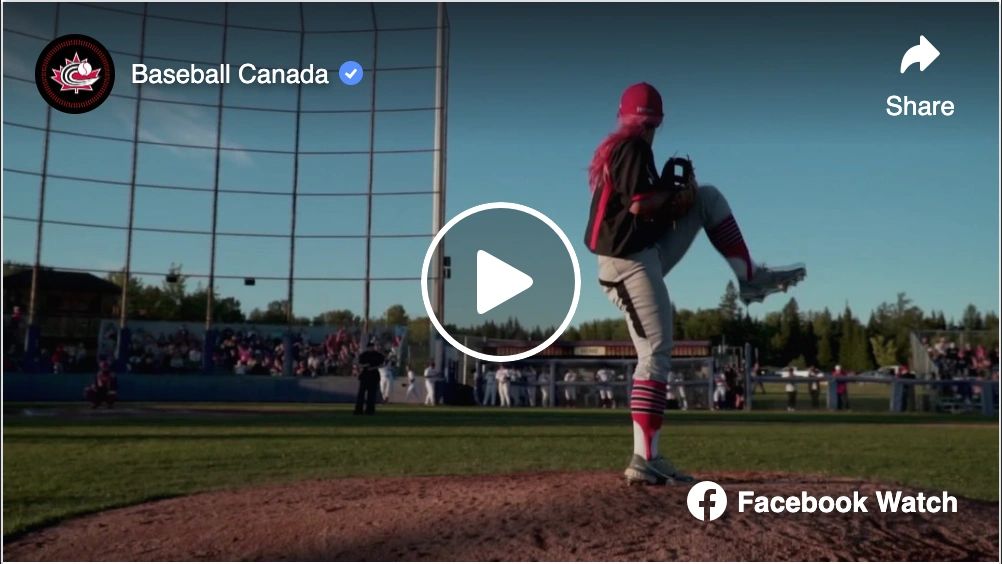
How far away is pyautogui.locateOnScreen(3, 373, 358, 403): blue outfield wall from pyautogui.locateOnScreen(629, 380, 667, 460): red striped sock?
2320cm

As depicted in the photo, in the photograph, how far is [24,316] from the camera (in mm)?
27047

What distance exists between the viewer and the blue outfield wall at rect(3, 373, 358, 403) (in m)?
25.4

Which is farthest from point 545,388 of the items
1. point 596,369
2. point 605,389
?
point 605,389

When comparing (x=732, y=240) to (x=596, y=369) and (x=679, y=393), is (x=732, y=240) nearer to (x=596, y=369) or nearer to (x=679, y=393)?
(x=679, y=393)

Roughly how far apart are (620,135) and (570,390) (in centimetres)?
2453

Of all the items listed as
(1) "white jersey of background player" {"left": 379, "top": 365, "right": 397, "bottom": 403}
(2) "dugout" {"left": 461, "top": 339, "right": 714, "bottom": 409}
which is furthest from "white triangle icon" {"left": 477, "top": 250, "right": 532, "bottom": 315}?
(1) "white jersey of background player" {"left": 379, "top": 365, "right": 397, "bottom": 403}

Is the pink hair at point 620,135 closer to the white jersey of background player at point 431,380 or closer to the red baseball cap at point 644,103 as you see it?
the red baseball cap at point 644,103

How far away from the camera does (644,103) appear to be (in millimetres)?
4031

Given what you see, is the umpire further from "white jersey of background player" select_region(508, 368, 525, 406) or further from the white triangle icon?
the white triangle icon

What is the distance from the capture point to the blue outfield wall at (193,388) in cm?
2542

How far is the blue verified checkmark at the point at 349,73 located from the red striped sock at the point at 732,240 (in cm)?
265

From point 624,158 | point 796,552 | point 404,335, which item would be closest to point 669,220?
point 624,158

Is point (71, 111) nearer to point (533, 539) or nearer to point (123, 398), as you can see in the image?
point (533, 539)

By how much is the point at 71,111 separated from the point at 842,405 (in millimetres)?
26836
